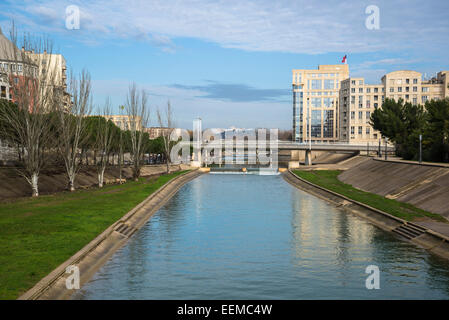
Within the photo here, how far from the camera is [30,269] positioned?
2027 centimetres

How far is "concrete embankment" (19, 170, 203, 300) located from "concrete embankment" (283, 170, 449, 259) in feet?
68.0

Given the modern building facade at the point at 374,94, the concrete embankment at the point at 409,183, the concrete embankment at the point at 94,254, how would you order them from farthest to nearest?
the modern building facade at the point at 374,94 → the concrete embankment at the point at 409,183 → the concrete embankment at the point at 94,254

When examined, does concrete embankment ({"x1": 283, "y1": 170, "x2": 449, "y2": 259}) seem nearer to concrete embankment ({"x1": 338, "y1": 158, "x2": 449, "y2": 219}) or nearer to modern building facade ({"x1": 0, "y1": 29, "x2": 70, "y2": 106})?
concrete embankment ({"x1": 338, "y1": 158, "x2": 449, "y2": 219})

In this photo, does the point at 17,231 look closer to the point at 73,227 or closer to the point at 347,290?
the point at 73,227

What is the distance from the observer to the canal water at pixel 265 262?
2103cm

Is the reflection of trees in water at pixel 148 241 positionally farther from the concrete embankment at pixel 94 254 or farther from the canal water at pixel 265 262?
the concrete embankment at pixel 94 254

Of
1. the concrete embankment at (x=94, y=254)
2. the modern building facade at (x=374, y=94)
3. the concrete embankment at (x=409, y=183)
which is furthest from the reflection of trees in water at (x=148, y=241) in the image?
the modern building facade at (x=374, y=94)

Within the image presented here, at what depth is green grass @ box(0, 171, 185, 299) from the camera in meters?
19.9

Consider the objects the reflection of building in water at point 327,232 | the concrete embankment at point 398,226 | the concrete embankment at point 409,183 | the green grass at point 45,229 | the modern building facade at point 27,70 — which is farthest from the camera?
the modern building facade at point 27,70

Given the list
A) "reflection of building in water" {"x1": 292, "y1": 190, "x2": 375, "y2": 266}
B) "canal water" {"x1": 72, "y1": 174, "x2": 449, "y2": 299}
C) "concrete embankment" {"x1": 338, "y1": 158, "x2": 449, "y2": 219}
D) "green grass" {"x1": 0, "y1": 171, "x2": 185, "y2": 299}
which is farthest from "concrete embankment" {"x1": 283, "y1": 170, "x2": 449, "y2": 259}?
"green grass" {"x1": 0, "y1": 171, "x2": 185, "y2": 299}

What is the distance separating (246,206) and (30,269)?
3512 centimetres

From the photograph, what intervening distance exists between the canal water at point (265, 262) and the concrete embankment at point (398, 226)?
0.81 m
